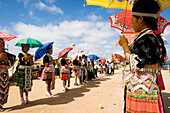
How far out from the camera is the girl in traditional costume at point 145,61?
1434mm

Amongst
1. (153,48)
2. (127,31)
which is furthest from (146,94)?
(127,31)

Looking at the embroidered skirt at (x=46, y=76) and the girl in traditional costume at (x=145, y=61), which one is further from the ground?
the girl in traditional costume at (x=145, y=61)

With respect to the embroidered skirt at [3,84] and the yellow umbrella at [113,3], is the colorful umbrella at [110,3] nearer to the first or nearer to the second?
the yellow umbrella at [113,3]

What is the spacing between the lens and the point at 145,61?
1423 millimetres

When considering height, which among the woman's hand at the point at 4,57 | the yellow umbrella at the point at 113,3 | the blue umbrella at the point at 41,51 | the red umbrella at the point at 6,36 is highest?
the yellow umbrella at the point at 113,3

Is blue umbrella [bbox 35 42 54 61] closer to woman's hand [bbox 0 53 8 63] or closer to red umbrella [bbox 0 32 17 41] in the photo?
red umbrella [bbox 0 32 17 41]

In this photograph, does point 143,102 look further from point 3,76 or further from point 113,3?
point 3,76

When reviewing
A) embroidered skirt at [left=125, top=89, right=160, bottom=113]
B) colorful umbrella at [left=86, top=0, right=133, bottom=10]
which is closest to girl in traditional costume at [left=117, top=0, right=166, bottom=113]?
embroidered skirt at [left=125, top=89, right=160, bottom=113]

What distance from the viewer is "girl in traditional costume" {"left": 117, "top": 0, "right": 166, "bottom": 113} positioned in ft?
4.70

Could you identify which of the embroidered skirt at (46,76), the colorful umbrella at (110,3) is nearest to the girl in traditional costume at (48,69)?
the embroidered skirt at (46,76)

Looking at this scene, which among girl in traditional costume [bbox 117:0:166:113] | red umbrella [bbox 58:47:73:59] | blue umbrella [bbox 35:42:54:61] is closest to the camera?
girl in traditional costume [bbox 117:0:166:113]

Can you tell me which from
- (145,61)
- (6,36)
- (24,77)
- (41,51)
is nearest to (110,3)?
(145,61)

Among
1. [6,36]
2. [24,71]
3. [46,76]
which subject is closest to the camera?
[6,36]

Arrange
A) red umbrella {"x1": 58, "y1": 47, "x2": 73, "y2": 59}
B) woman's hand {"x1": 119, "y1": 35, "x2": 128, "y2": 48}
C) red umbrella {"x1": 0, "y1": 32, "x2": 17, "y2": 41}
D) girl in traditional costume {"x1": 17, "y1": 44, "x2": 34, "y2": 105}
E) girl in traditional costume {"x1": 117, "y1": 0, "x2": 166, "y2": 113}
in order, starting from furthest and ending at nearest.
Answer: red umbrella {"x1": 58, "y1": 47, "x2": 73, "y2": 59}
girl in traditional costume {"x1": 17, "y1": 44, "x2": 34, "y2": 105}
red umbrella {"x1": 0, "y1": 32, "x2": 17, "y2": 41}
woman's hand {"x1": 119, "y1": 35, "x2": 128, "y2": 48}
girl in traditional costume {"x1": 117, "y1": 0, "x2": 166, "y2": 113}
